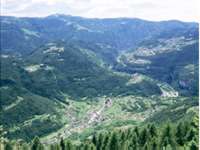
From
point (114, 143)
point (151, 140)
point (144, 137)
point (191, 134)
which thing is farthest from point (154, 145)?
point (114, 143)

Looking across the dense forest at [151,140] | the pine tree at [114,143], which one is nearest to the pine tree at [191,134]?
the dense forest at [151,140]

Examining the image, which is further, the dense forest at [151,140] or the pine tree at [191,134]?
the dense forest at [151,140]

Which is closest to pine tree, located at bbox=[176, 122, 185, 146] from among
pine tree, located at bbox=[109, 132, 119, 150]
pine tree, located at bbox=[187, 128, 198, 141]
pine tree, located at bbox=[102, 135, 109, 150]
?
pine tree, located at bbox=[187, 128, 198, 141]

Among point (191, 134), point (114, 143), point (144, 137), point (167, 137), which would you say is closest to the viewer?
point (191, 134)

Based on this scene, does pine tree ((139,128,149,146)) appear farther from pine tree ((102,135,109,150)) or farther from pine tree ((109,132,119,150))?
pine tree ((102,135,109,150))

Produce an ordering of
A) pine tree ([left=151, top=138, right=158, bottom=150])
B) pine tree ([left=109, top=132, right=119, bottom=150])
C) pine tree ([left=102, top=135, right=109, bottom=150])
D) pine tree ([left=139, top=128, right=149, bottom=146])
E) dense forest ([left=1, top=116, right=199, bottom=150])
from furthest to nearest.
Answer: pine tree ([left=102, top=135, right=109, bottom=150]), pine tree ([left=109, top=132, right=119, bottom=150]), pine tree ([left=139, top=128, right=149, bottom=146]), pine tree ([left=151, top=138, right=158, bottom=150]), dense forest ([left=1, top=116, right=199, bottom=150])

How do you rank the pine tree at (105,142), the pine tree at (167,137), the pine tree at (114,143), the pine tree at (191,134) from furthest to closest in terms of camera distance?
the pine tree at (105,142)
the pine tree at (114,143)
the pine tree at (167,137)
the pine tree at (191,134)

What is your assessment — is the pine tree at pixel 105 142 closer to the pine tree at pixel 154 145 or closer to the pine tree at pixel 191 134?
the pine tree at pixel 154 145

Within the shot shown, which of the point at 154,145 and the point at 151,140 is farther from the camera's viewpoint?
the point at 151,140

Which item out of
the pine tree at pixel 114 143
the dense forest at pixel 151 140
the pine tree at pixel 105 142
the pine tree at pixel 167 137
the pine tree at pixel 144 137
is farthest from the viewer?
the pine tree at pixel 105 142

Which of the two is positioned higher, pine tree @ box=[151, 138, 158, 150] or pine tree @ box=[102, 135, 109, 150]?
pine tree @ box=[151, 138, 158, 150]

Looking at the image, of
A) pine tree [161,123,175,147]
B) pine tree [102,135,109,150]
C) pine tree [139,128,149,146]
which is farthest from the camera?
pine tree [102,135,109,150]

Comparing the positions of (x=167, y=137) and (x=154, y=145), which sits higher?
(x=167, y=137)

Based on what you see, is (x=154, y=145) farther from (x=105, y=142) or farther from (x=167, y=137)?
(x=105, y=142)
